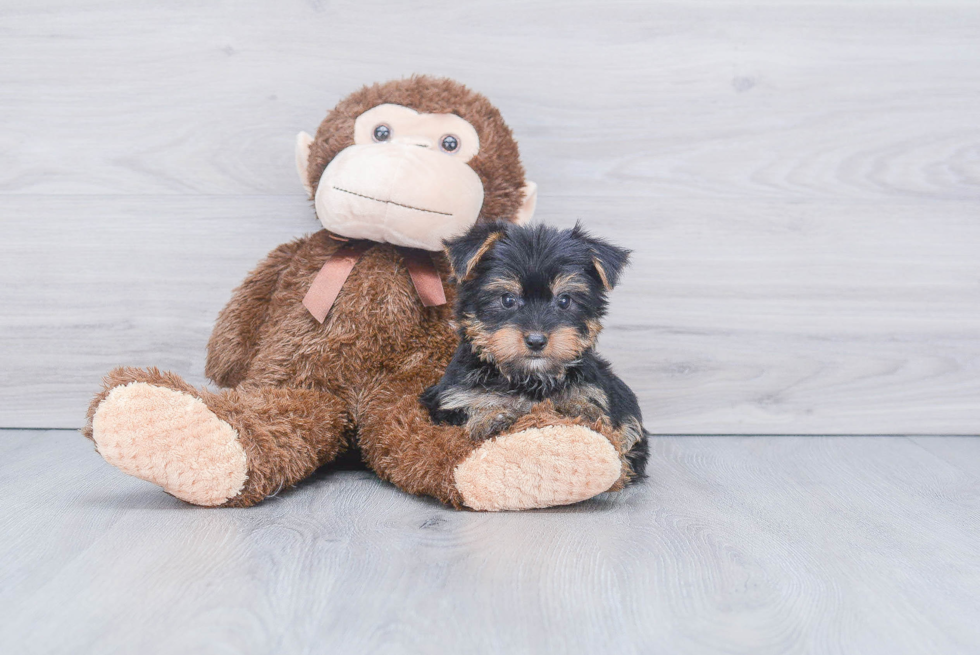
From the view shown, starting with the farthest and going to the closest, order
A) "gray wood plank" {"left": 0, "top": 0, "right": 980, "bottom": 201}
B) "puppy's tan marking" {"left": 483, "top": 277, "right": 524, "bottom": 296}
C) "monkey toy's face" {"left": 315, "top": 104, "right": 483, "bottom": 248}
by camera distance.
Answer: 1. "gray wood plank" {"left": 0, "top": 0, "right": 980, "bottom": 201}
2. "monkey toy's face" {"left": 315, "top": 104, "right": 483, "bottom": 248}
3. "puppy's tan marking" {"left": 483, "top": 277, "right": 524, "bottom": 296}

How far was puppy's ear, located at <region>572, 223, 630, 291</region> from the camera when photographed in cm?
172

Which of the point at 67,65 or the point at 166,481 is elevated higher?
the point at 67,65

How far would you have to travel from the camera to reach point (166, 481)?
1629mm

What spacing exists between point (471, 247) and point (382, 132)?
0.51m

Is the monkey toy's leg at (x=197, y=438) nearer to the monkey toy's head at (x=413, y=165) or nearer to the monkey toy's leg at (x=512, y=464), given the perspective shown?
the monkey toy's leg at (x=512, y=464)

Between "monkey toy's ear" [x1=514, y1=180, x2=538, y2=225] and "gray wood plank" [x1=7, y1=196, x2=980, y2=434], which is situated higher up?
"monkey toy's ear" [x1=514, y1=180, x2=538, y2=225]

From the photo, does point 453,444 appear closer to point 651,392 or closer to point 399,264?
point 399,264

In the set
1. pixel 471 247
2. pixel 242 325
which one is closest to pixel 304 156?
pixel 242 325

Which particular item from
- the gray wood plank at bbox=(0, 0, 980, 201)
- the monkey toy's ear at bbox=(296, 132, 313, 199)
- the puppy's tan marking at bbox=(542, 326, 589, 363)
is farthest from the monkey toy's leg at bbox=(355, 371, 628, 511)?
the gray wood plank at bbox=(0, 0, 980, 201)

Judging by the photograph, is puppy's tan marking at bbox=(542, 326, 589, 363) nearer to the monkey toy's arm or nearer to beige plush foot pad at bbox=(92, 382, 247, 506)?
beige plush foot pad at bbox=(92, 382, 247, 506)

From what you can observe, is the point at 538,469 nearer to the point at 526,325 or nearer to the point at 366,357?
the point at 526,325

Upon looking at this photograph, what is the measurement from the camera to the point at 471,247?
1733 mm

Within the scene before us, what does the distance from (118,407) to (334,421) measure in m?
0.52

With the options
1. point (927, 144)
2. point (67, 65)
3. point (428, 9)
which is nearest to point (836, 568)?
point (927, 144)
